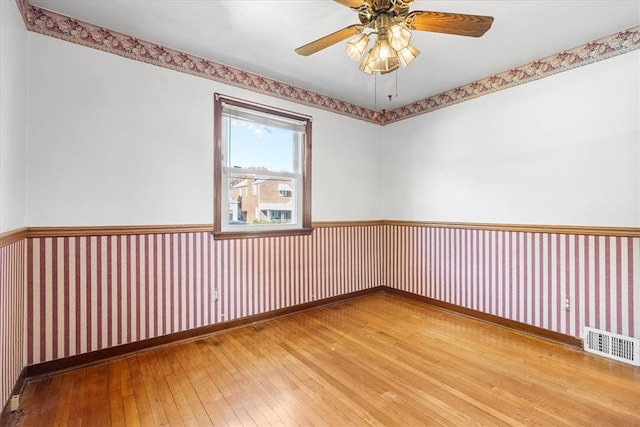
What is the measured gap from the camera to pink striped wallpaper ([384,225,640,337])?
2326 mm

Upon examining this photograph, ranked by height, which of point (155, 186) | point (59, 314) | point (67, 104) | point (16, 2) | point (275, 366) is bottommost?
point (275, 366)

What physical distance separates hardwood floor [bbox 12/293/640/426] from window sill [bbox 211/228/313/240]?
95cm

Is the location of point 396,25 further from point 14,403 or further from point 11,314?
point 14,403

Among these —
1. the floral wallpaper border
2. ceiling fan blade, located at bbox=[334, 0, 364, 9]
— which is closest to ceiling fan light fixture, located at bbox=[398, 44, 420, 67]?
ceiling fan blade, located at bbox=[334, 0, 364, 9]

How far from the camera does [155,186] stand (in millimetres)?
2494

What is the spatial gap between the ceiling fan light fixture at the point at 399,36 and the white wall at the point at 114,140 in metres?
1.80

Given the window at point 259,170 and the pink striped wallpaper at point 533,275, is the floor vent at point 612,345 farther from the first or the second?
the window at point 259,170

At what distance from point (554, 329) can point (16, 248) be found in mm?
4235

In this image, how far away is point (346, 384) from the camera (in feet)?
6.44

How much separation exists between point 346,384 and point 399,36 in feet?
7.29

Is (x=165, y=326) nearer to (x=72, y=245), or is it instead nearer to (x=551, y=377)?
(x=72, y=245)

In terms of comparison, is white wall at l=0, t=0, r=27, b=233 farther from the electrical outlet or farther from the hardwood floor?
the hardwood floor

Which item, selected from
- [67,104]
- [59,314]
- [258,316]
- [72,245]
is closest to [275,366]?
[258,316]

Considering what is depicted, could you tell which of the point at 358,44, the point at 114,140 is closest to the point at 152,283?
the point at 114,140
